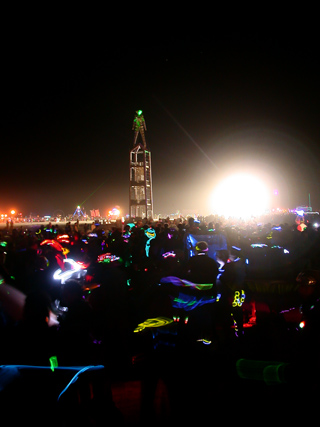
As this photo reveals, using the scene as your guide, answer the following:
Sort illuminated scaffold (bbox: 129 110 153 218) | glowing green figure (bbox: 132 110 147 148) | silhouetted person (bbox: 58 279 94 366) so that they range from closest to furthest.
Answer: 1. silhouetted person (bbox: 58 279 94 366)
2. illuminated scaffold (bbox: 129 110 153 218)
3. glowing green figure (bbox: 132 110 147 148)

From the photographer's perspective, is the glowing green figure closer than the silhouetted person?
No

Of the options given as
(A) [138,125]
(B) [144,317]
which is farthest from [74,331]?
(A) [138,125]

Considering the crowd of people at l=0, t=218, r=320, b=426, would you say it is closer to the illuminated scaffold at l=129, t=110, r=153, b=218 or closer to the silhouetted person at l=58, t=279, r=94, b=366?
the silhouetted person at l=58, t=279, r=94, b=366

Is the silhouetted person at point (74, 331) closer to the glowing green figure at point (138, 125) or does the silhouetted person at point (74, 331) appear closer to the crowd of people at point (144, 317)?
the crowd of people at point (144, 317)

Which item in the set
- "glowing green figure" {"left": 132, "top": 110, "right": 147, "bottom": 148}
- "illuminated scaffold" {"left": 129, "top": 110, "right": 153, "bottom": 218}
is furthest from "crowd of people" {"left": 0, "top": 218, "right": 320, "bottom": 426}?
"glowing green figure" {"left": 132, "top": 110, "right": 147, "bottom": 148}

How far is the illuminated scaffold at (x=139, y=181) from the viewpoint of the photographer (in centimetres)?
4253

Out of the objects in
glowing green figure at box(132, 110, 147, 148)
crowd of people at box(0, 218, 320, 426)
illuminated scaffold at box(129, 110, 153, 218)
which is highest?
glowing green figure at box(132, 110, 147, 148)

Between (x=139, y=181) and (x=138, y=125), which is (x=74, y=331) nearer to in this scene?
(x=139, y=181)

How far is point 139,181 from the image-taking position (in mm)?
42688

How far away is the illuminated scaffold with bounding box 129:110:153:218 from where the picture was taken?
42.5 meters

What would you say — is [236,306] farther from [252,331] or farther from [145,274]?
[145,274]

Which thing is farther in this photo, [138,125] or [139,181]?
[138,125]

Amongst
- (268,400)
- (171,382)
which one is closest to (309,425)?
(268,400)

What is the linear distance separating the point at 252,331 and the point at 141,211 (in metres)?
38.5
